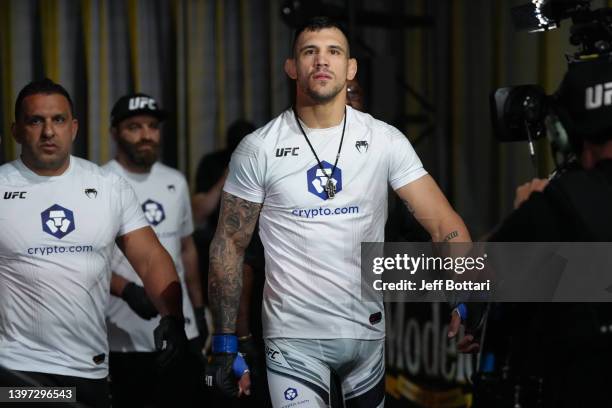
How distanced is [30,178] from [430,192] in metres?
1.56

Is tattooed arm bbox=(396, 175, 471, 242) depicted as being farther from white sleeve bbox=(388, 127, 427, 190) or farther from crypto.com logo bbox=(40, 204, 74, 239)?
crypto.com logo bbox=(40, 204, 74, 239)

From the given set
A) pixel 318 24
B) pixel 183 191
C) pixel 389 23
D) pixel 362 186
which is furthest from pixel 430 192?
pixel 389 23

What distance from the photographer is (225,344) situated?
12.9 feet

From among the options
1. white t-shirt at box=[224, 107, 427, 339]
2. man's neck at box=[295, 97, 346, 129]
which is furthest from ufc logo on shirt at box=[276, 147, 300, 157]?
man's neck at box=[295, 97, 346, 129]

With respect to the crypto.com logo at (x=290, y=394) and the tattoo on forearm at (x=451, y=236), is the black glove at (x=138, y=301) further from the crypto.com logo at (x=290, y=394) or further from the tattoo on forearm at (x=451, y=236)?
the tattoo on forearm at (x=451, y=236)

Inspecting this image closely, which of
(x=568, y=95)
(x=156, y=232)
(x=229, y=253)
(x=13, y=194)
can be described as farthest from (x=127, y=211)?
(x=568, y=95)

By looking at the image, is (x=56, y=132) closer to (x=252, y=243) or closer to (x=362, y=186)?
(x=252, y=243)

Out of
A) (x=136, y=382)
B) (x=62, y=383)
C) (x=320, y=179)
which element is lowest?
(x=136, y=382)

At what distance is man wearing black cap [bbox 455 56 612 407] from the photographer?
2.87 meters

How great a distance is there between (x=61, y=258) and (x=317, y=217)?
39.8 inches

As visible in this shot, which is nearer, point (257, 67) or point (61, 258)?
point (61, 258)

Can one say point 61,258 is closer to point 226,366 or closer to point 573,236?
point 226,366

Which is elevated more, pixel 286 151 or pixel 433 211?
pixel 286 151

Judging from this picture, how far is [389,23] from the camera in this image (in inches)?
287
